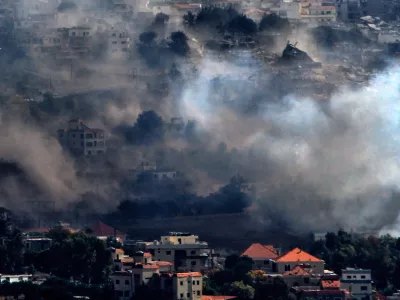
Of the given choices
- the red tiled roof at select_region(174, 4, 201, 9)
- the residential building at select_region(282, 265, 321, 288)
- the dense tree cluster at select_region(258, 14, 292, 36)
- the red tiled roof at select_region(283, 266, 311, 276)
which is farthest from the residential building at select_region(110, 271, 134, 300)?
the red tiled roof at select_region(174, 4, 201, 9)

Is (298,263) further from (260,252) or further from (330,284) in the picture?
(330,284)

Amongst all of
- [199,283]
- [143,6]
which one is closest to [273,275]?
[199,283]

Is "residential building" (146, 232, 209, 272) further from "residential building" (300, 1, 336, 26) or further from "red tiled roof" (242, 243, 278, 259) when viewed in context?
"residential building" (300, 1, 336, 26)

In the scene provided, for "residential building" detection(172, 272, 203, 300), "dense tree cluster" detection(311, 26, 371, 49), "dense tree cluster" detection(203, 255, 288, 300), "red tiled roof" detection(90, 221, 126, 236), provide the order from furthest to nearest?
1. "dense tree cluster" detection(311, 26, 371, 49)
2. "red tiled roof" detection(90, 221, 126, 236)
3. "dense tree cluster" detection(203, 255, 288, 300)
4. "residential building" detection(172, 272, 203, 300)

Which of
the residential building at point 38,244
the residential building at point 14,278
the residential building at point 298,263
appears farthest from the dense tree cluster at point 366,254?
the residential building at point 14,278

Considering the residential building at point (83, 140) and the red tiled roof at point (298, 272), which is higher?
the residential building at point (83, 140)

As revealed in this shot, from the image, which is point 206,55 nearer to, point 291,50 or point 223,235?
point 291,50

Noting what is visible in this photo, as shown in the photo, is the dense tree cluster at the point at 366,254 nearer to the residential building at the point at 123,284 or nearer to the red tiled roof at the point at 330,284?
the red tiled roof at the point at 330,284
